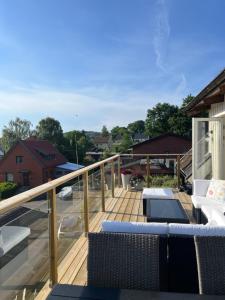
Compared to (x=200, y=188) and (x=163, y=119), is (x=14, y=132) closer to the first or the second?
(x=163, y=119)

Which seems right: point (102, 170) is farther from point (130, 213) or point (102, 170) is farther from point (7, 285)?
point (7, 285)

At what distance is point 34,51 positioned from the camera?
1429cm

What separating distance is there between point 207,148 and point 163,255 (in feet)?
21.6

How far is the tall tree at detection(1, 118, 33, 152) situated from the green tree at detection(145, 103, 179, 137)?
20.6 meters

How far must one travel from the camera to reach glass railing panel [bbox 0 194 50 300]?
6.73 ft

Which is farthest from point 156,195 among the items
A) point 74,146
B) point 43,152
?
point 74,146

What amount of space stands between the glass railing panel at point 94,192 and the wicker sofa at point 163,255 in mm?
2700

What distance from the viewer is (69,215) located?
3.67m

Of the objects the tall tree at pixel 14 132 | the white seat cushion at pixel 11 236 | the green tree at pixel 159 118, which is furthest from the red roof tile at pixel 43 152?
the white seat cushion at pixel 11 236

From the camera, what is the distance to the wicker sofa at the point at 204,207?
11.5 ft

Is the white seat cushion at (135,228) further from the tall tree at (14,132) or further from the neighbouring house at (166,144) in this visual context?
the tall tree at (14,132)

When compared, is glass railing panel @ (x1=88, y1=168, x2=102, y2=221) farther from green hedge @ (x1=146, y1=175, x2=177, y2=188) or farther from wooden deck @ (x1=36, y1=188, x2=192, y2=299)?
green hedge @ (x1=146, y1=175, x2=177, y2=188)

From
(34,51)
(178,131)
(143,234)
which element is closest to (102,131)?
(178,131)

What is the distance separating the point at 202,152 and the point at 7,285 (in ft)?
21.5
